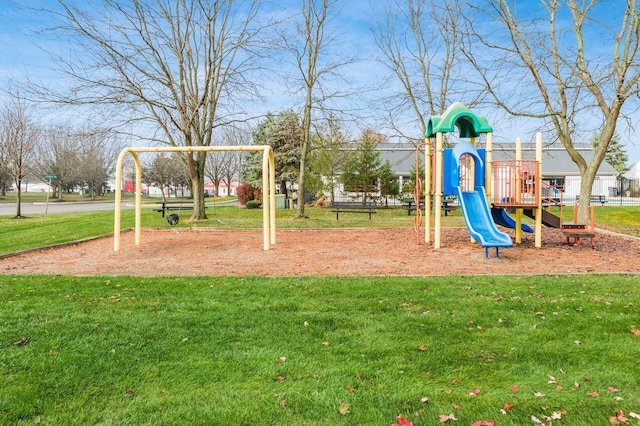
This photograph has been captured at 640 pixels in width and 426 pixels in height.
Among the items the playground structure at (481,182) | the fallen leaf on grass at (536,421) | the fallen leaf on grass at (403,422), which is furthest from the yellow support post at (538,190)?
the fallen leaf on grass at (403,422)

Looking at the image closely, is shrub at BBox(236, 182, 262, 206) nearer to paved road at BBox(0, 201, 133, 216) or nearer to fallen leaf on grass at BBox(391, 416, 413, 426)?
paved road at BBox(0, 201, 133, 216)

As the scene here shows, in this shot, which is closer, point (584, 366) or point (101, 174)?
point (584, 366)

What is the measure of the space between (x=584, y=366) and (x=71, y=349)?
13.6 ft

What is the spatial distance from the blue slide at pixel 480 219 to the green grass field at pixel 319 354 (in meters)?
2.64

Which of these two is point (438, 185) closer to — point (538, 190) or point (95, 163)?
point (538, 190)

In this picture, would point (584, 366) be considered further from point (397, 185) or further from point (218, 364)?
point (397, 185)

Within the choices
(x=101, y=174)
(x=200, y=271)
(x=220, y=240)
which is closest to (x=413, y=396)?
(x=200, y=271)

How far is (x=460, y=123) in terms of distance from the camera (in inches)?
457

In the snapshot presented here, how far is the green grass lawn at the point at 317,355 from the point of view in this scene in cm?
281

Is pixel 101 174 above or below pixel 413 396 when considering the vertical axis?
above

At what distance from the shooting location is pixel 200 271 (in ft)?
24.5

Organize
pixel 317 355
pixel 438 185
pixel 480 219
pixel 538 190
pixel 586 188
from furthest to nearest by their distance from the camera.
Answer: pixel 586 188
pixel 438 185
pixel 538 190
pixel 480 219
pixel 317 355

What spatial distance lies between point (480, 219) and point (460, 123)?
3150 millimetres

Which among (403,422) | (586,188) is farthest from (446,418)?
(586,188)
